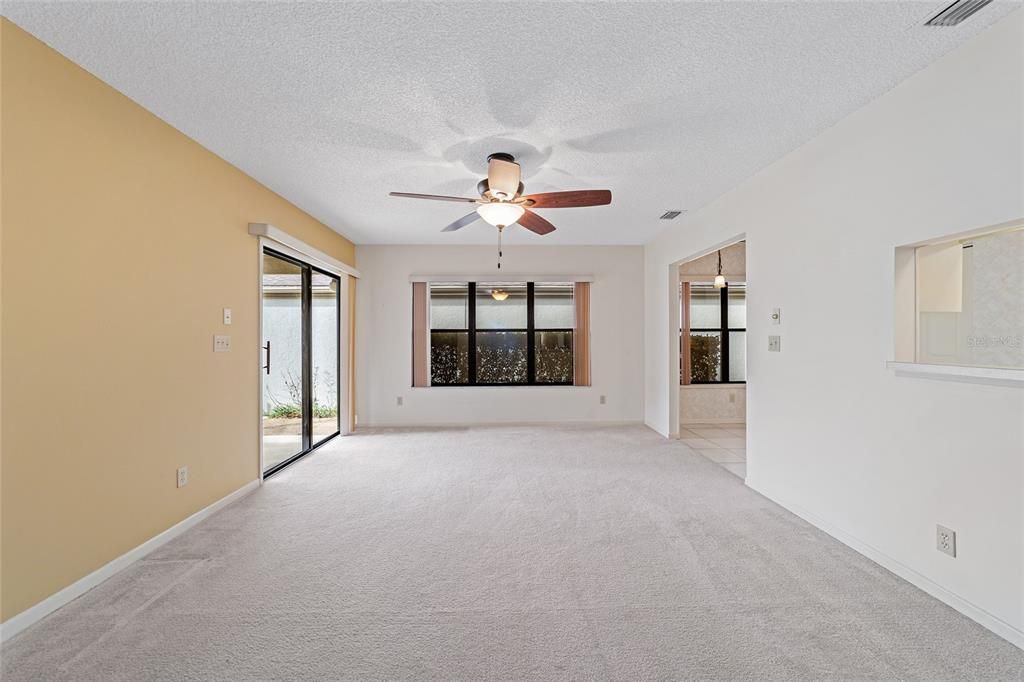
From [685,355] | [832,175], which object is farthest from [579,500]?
[685,355]

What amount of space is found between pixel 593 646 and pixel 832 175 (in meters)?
2.91

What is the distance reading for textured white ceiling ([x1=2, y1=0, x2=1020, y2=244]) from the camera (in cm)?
183

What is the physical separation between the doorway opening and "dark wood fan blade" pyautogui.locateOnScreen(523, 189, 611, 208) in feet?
12.2

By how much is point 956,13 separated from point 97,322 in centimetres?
403

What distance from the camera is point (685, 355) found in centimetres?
688

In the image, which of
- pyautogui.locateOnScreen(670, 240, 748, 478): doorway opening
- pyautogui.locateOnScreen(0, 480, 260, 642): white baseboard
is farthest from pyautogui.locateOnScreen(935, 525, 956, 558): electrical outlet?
pyautogui.locateOnScreen(670, 240, 748, 478): doorway opening

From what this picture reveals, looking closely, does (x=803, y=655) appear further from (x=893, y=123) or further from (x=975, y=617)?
(x=893, y=123)

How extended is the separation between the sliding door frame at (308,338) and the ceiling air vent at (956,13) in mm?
4252

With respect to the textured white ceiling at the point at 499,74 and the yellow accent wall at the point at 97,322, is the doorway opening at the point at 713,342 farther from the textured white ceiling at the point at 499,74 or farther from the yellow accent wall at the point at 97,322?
the yellow accent wall at the point at 97,322

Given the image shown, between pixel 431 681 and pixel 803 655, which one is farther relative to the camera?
pixel 803 655

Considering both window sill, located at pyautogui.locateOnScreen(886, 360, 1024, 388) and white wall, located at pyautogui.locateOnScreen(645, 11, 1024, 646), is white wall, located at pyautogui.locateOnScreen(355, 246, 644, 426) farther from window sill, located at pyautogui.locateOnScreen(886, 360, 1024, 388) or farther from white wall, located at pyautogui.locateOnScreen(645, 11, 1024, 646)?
window sill, located at pyautogui.locateOnScreen(886, 360, 1024, 388)

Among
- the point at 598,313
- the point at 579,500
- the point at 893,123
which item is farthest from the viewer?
the point at 598,313

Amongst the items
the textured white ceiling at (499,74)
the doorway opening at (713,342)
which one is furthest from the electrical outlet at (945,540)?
the doorway opening at (713,342)

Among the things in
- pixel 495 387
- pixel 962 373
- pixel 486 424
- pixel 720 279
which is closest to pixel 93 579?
pixel 962 373
